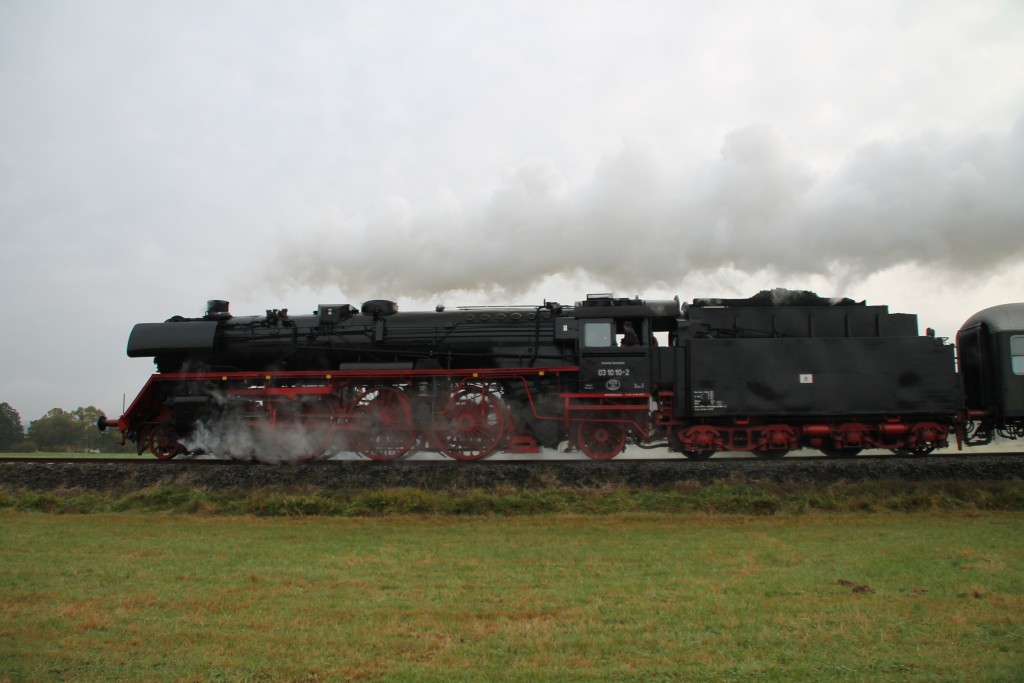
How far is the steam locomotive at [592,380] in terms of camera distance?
42.5ft

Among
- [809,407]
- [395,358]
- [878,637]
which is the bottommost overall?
[878,637]

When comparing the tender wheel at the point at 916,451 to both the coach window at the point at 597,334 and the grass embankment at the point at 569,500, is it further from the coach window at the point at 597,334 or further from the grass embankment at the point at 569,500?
the coach window at the point at 597,334

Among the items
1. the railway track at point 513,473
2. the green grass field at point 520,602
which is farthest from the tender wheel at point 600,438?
the green grass field at point 520,602

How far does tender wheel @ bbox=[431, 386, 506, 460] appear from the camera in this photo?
13242 millimetres

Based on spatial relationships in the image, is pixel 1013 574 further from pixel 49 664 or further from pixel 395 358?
pixel 395 358

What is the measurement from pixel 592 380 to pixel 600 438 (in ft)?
3.92

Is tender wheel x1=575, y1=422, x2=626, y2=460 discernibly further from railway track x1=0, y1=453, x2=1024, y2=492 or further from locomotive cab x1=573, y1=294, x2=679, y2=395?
railway track x1=0, y1=453, x2=1024, y2=492

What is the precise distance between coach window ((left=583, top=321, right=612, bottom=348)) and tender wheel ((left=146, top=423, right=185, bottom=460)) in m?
8.67

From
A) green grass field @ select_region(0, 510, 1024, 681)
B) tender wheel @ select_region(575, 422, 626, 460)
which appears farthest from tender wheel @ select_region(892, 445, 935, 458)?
tender wheel @ select_region(575, 422, 626, 460)

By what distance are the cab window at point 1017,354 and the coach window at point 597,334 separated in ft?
25.2

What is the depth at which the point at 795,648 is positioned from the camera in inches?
183

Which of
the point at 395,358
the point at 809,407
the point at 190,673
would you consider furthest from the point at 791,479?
the point at 190,673

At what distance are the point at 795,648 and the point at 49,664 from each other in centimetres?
498

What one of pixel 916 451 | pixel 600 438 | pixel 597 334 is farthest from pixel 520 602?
pixel 916 451
